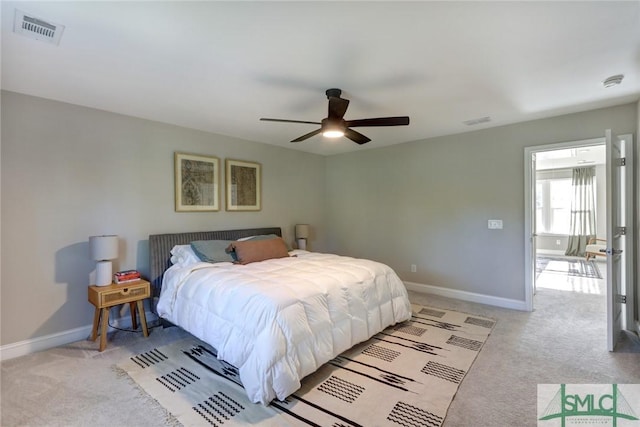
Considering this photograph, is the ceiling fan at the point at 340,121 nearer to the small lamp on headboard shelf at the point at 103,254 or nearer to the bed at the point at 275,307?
the bed at the point at 275,307

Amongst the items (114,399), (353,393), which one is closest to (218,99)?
(114,399)

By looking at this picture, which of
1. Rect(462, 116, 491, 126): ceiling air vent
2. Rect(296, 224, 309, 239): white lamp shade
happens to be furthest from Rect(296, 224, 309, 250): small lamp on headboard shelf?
Rect(462, 116, 491, 126): ceiling air vent

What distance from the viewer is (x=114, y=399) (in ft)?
6.80

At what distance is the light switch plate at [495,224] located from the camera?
159 inches

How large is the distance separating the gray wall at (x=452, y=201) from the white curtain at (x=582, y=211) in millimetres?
5440

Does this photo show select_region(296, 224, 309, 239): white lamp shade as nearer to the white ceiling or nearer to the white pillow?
the white pillow

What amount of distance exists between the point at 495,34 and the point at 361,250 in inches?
161

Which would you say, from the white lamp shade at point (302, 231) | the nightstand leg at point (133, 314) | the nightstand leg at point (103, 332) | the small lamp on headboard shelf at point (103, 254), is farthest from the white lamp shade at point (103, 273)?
the white lamp shade at point (302, 231)

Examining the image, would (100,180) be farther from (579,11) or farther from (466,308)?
(466,308)

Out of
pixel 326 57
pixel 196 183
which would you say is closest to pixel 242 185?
pixel 196 183

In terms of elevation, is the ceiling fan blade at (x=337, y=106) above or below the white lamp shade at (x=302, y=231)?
above

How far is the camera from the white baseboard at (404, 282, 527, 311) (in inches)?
155

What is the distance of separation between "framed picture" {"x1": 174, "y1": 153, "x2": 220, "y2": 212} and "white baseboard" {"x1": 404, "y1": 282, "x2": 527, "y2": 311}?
3391 millimetres
